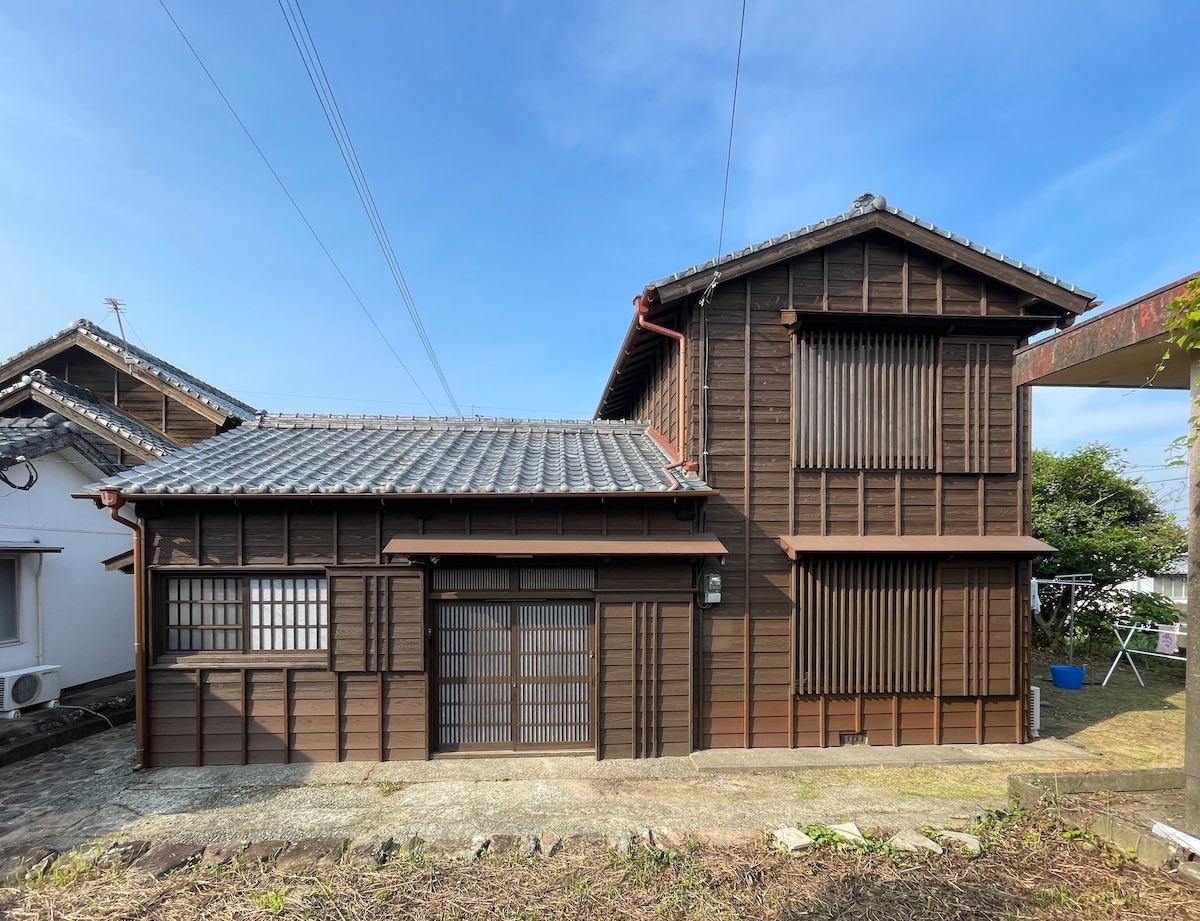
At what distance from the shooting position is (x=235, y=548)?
650 cm

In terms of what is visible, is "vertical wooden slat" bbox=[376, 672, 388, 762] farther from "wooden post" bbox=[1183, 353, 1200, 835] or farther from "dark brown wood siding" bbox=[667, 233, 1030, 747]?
"wooden post" bbox=[1183, 353, 1200, 835]

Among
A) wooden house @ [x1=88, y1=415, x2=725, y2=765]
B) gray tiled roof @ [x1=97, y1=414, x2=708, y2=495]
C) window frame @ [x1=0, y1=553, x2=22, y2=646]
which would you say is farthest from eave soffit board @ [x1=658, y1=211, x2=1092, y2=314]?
window frame @ [x1=0, y1=553, x2=22, y2=646]

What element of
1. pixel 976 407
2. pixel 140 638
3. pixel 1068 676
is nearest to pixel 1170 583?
pixel 1068 676

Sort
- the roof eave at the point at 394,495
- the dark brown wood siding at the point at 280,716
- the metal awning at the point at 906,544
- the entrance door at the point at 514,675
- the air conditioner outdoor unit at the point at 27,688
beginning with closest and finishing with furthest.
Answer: the roof eave at the point at 394,495, the dark brown wood siding at the point at 280,716, the entrance door at the point at 514,675, the metal awning at the point at 906,544, the air conditioner outdoor unit at the point at 27,688

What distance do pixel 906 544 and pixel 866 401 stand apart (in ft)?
6.56

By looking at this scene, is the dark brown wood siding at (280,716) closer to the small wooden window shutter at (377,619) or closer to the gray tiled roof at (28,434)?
the small wooden window shutter at (377,619)

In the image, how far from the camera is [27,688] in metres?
7.61

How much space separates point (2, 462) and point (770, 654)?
1110cm

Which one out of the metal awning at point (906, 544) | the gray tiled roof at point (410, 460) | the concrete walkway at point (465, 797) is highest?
the gray tiled roof at point (410, 460)

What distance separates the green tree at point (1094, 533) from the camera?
12.7m

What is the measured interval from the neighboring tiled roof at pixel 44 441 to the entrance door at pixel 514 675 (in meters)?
6.78

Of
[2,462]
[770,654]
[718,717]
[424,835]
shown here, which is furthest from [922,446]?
[2,462]

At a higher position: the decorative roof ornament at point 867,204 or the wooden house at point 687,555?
the decorative roof ornament at point 867,204

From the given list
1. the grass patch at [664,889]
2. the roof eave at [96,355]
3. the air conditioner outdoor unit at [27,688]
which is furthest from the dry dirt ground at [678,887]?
the roof eave at [96,355]
